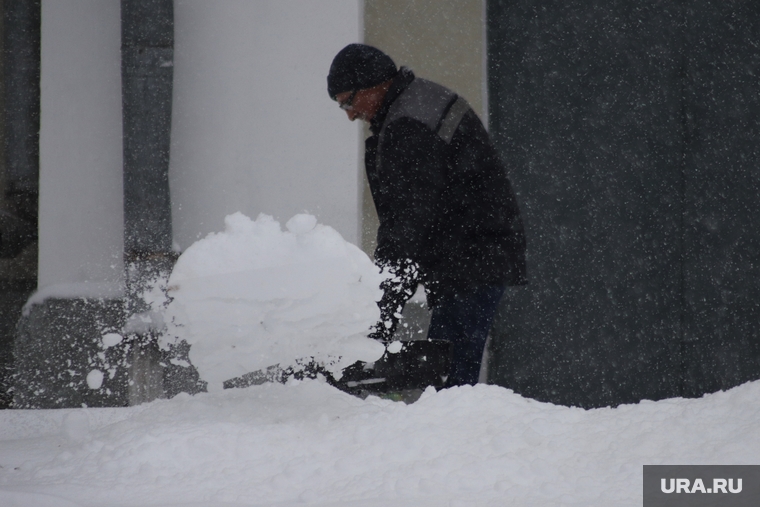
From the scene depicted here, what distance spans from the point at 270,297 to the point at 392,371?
20.0 inches

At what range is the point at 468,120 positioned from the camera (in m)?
3.05

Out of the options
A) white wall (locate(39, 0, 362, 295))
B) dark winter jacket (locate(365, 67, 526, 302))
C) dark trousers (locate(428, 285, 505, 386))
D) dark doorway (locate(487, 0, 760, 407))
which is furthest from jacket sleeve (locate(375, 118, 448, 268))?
dark doorway (locate(487, 0, 760, 407))

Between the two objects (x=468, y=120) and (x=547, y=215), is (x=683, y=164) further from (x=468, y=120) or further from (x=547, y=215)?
(x=468, y=120)

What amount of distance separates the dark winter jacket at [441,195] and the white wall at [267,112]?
1068 millimetres

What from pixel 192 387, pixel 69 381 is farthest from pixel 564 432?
pixel 69 381

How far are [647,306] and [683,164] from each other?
2.61ft

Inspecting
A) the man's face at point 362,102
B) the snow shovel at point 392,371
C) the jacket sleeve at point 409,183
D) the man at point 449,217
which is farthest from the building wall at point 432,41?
the snow shovel at point 392,371

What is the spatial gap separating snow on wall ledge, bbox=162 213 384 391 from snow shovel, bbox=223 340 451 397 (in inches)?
4.8

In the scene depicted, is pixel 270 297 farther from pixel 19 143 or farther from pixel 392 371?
pixel 19 143

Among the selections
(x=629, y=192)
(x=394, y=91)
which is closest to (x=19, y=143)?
(x=394, y=91)

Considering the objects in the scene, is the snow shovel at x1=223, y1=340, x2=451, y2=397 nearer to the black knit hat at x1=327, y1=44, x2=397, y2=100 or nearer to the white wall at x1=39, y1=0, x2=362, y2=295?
the black knit hat at x1=327, y1=44, x2=397, y2=100

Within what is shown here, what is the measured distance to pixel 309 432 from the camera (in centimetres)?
218

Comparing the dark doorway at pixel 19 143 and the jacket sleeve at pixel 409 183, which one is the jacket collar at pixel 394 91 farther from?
the dark doorway at pixel 19 143

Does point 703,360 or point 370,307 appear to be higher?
point 370,307
